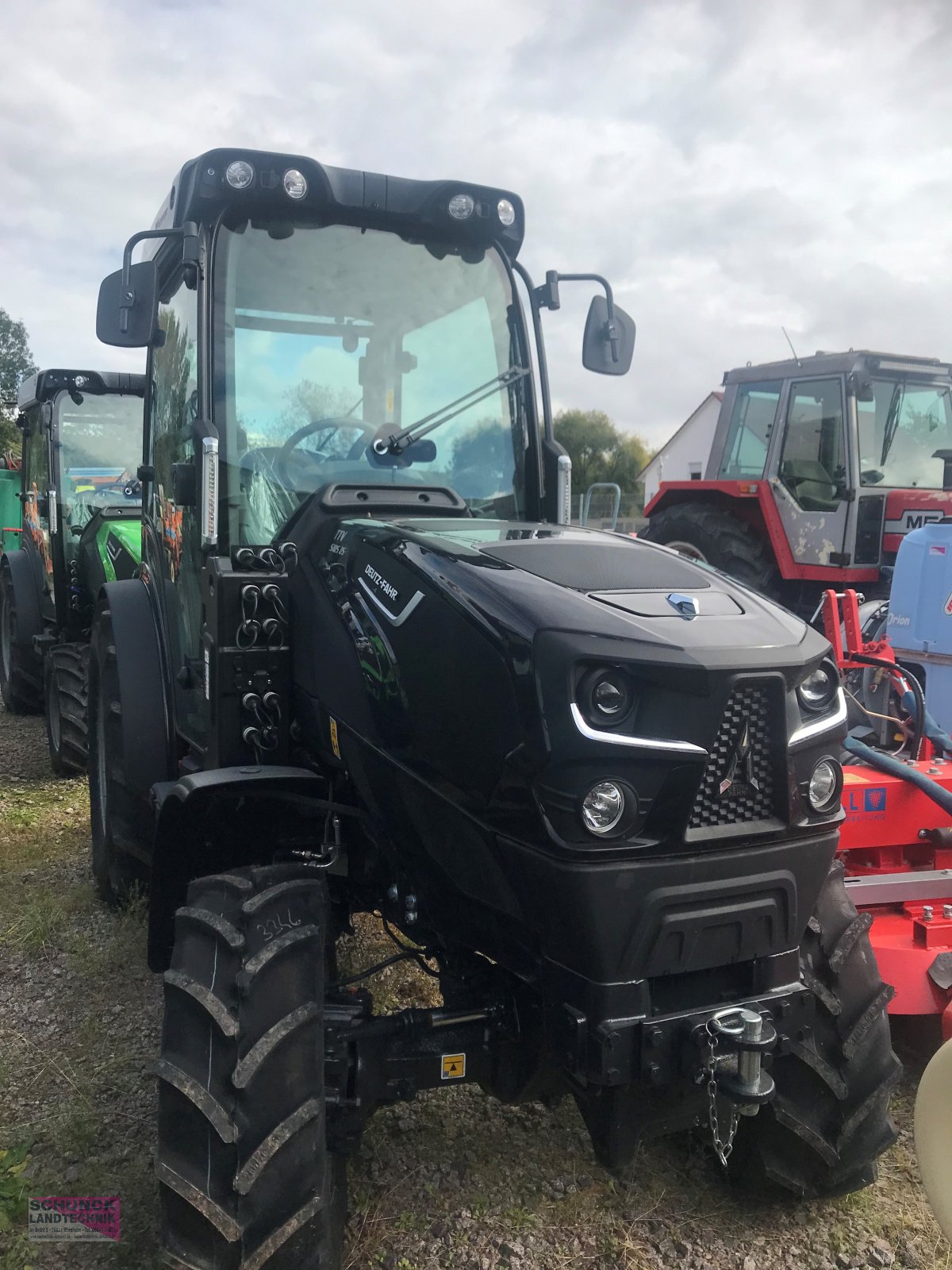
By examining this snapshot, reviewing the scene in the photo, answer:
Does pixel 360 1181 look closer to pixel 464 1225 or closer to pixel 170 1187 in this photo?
pixel 464 1225

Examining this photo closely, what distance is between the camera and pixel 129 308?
308cm

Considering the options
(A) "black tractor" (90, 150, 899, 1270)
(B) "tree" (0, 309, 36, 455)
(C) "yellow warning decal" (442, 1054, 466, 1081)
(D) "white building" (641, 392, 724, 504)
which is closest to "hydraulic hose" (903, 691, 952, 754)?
(A) "black tractor" (90, 150, 899, 1270)

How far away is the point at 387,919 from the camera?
288 cm

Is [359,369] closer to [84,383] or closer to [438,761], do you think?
[438,761]

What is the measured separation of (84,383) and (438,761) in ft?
20.3

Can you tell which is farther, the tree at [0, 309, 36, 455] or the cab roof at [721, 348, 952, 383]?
the tree at [0, 309, 36, 455]

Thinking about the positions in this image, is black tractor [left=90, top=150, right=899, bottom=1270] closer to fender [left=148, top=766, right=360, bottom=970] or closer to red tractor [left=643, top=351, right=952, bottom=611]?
fender [left=148, top=766, right=360, bottom=970]

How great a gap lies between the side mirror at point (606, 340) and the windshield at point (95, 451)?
4678 mm

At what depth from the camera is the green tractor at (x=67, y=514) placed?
268 inches

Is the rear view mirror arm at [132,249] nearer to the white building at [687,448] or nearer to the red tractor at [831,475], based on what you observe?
the red tractor at [831,475]

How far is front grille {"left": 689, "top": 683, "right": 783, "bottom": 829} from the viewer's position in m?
2.06

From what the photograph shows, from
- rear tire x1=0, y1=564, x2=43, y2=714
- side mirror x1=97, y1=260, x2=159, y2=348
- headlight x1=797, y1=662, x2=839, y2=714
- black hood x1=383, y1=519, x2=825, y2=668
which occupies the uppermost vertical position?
side mirror x1=97, y1=260, x2=159, y2=348

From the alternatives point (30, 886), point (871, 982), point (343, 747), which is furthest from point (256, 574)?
point (30, 886)

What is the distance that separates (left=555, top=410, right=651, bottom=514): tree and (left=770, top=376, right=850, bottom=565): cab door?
39593 mm
